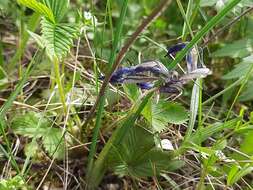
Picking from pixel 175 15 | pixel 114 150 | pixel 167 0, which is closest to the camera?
pixel 167 0

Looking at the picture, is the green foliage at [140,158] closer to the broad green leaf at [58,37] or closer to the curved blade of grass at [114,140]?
the curved blade of grass at [114,140]

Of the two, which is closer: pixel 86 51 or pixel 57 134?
pixel 57 134

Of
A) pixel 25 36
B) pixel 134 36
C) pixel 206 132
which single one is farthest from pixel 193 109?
pixel 25 36

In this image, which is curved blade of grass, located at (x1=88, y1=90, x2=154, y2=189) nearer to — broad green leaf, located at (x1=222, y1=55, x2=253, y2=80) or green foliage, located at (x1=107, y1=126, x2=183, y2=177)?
green foliage, located at (x1=107, y1=126, x2=183, y2=177)

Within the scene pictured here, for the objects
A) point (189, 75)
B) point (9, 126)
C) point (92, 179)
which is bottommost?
A: point (92, 179)

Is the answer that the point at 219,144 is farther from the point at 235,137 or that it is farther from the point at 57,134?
the point at 57,134

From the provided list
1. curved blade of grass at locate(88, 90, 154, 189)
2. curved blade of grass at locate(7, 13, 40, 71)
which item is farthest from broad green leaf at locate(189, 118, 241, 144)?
curved blade of grass at locate(7, 13, 40, 71)

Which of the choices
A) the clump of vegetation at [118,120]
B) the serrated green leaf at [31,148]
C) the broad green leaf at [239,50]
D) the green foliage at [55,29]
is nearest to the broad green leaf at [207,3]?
the clump of vegetation at [118,120]

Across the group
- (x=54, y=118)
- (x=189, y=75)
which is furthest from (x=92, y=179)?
(x=189, y=75)
